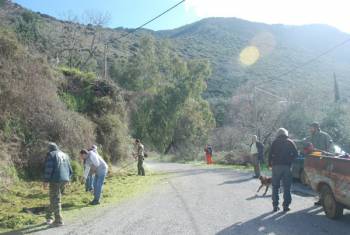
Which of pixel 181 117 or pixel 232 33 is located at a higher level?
pixel 232 33

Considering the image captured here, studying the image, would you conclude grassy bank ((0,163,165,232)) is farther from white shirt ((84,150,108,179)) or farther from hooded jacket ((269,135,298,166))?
hooded jacket ((269,135,298,166))

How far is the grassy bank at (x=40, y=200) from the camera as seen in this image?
452 inches

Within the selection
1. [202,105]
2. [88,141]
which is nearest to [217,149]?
[202,105]

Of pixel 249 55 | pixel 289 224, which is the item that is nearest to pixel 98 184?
pixel 289 224

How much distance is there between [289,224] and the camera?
10.0 m

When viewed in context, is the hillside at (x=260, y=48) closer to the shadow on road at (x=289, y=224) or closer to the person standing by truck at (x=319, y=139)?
the person standing by truck at (x=319, y=139)

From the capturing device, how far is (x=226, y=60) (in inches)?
4252

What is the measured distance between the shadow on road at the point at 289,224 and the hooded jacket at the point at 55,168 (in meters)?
4.17

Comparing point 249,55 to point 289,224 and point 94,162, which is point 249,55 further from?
point 289,224

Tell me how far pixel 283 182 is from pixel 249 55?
108m

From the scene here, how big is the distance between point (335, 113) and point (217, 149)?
27.2 meters

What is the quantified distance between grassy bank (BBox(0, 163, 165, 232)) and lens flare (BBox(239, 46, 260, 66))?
92.4m

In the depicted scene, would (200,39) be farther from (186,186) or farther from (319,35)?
(186,186)

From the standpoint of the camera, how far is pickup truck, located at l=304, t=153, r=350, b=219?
9.94 m
